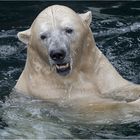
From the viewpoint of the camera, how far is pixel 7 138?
7.09m

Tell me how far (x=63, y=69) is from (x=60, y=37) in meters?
0.34

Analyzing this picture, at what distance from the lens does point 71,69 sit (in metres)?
7.64

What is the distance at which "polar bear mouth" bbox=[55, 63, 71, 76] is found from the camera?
749cm

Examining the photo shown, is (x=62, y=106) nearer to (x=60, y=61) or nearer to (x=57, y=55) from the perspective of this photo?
(x=60, y=61)

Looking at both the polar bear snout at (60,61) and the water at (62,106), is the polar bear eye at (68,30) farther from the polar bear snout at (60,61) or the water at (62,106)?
the water at (62,106)

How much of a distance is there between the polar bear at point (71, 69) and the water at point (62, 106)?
0.62ft

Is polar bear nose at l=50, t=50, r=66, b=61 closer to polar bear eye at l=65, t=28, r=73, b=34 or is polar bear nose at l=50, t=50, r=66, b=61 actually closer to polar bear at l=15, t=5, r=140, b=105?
polar bear at l=15, t=5, r=140, b=105

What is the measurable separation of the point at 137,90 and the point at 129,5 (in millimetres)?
4625

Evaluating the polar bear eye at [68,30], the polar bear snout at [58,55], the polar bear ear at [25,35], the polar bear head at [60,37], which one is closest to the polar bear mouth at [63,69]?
the polar bear head at [60,37]

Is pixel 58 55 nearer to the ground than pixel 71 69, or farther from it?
farther from it

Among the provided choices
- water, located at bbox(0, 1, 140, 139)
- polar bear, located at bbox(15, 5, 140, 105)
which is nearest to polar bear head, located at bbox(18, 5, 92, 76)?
polar bear, located at bbox(15, 5, 140, 105)

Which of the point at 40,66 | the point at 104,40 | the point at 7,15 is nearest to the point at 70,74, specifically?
the point at 40,66

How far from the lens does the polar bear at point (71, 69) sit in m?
7.63

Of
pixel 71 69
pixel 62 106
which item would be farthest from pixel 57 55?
pixel 62 106
